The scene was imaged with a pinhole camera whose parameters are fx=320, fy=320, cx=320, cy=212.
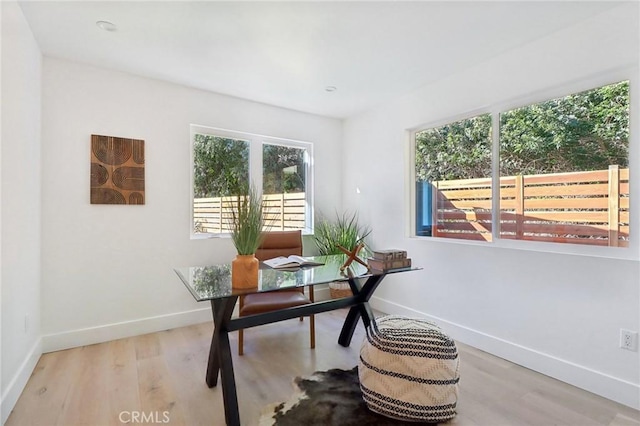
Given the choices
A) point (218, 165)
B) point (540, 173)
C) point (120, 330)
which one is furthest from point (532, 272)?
point (120, 330)

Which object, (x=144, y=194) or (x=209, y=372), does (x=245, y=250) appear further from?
(x=144, y=194)

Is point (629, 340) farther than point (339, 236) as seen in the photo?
No

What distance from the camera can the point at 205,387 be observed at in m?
2.06

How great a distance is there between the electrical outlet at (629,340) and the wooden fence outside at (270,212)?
2.56 meters

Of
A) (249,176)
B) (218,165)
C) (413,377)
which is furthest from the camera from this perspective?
(249,176)

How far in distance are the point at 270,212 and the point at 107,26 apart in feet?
7.13

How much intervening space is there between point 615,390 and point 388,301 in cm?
193

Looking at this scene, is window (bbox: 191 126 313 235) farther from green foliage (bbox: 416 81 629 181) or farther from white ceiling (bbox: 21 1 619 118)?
green foliage (bbox: 416 81 629 181)

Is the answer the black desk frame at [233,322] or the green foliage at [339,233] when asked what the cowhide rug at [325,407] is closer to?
the black desk frame at [233,322]

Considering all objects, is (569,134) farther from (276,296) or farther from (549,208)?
(276,296)

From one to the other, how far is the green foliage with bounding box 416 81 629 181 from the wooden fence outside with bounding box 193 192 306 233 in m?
1.71

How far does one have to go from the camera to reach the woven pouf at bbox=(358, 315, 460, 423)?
1705mm

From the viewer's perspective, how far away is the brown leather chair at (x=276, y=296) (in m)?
2.32

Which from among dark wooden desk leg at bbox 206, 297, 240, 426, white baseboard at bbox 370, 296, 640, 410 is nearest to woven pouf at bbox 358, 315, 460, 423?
dark wooden desk leg at bbox 206, 297, 240, 426
